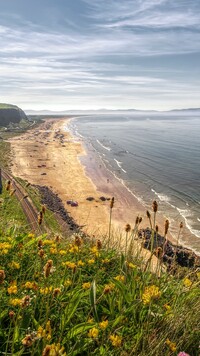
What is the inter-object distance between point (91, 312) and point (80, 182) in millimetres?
53249

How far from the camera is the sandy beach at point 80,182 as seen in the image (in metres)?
40.1

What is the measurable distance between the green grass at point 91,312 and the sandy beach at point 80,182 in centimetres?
1900

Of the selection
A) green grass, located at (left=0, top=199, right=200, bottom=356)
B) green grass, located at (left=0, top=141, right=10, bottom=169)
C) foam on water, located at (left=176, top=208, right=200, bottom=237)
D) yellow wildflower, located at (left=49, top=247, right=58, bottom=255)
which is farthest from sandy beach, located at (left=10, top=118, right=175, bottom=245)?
green grass, located at (left=0, top=199, right=200, bottom=356)

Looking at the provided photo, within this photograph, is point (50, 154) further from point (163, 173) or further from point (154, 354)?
point (154, 354)

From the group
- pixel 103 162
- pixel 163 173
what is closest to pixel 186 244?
pixel 163 173

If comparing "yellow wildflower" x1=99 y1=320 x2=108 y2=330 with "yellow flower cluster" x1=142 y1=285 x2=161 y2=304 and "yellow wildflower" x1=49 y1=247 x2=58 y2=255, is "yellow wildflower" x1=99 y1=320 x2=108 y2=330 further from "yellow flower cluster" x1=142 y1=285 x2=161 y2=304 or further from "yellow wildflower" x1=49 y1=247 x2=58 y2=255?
"yellow wildflower" x1=49 y1=247 x2=58 y2=255

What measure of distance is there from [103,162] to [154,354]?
74994 mm

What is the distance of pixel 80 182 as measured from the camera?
57.4 m

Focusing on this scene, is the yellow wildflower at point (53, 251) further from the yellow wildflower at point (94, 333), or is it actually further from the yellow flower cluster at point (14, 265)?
the yellow wildflower at point (94, 333)

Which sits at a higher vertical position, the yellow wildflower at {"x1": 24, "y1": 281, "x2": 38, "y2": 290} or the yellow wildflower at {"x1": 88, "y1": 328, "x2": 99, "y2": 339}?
the yellow wildflower at {"x1": 24, "y1": 281, "x2": 38, "y2": 290}

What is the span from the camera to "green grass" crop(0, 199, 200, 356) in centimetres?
345

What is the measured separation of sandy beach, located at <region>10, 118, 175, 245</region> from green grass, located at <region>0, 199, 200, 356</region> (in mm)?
18998

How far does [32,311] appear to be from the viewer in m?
3.92

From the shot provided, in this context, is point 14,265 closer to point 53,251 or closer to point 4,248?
point 4,248
